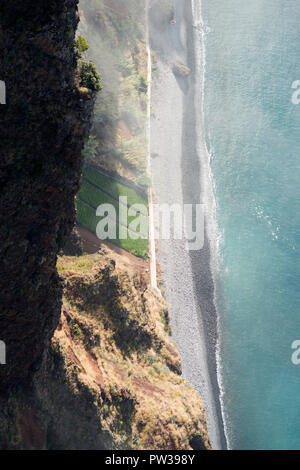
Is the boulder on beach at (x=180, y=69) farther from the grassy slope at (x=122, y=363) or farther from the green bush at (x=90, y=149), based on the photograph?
the grassy slope at (x=122, y=363)

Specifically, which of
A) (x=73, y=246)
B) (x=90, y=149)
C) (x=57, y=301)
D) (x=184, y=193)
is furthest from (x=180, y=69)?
(x=57, y=301)

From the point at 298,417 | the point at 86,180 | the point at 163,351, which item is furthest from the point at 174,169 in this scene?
the point at 298,417

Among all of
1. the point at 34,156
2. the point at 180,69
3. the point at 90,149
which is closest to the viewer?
the point at 34,156

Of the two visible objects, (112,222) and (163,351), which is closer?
(163,351)

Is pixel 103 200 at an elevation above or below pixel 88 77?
below

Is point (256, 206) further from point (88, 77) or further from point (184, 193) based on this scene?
point (88, 77)
